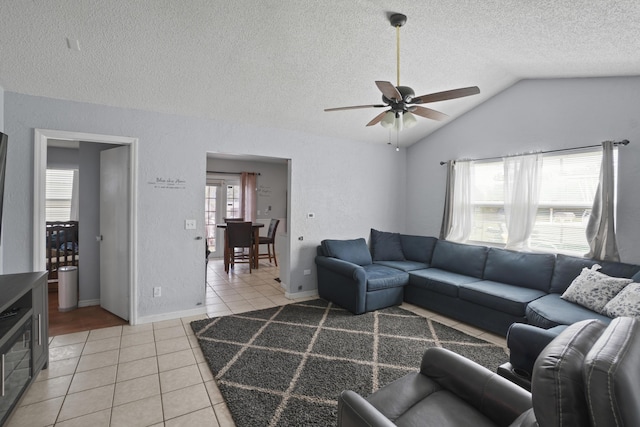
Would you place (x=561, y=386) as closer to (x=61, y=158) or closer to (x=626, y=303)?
(x=626, y=303)

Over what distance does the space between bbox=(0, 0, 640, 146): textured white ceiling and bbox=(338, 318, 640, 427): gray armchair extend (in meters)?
2.16

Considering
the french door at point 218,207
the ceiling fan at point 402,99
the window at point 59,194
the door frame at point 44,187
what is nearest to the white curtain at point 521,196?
→ the ceiling fan at point 402,99

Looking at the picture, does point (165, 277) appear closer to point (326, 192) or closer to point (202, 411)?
point (202, 411)

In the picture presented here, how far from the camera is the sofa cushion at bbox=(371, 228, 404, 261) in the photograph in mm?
4879

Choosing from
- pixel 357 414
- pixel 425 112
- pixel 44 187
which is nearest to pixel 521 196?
pixel 425 112

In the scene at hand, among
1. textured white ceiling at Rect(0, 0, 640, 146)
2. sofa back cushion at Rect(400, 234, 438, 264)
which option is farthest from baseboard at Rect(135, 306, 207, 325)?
sofa back cushion at Rect(400, 234, 438, 264)

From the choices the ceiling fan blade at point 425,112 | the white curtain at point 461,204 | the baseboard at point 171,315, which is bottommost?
the baseboard at point 171,315

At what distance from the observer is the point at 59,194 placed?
19.0 feet

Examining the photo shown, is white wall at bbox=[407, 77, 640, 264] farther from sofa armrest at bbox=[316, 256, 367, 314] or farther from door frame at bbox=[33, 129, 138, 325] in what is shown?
door frame at bbox=[33, 129, 138, 325]

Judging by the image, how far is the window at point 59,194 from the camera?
5715mm

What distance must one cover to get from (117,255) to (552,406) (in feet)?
13.3

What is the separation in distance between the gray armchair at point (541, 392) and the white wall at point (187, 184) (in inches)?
114

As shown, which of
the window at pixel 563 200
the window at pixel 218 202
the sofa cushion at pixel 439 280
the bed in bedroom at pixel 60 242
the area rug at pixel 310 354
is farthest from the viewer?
the window at pixel 218 202

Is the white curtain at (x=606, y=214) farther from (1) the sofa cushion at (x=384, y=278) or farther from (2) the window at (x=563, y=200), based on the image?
(1) the sofa cushion at (x=384, y=278)
